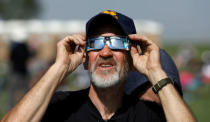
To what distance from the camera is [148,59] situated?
331 cm

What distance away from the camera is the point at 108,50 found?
124 inches

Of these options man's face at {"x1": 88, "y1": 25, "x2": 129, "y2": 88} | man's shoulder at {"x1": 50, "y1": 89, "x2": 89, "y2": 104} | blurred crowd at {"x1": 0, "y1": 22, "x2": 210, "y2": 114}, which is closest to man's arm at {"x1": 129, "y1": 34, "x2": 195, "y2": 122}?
man's face at {"x1": 88, "y1": 25, "x2": 129, "y2": 88}

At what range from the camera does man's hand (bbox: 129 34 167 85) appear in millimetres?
3208

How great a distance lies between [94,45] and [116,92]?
0.43 meters

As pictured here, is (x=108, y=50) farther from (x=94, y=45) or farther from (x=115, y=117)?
(x=115, y=117)


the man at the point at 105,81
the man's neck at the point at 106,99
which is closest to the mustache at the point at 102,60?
the man at the point at 105,81

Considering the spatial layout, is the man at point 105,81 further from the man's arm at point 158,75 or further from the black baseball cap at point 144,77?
the black baseball cap at point 144,77

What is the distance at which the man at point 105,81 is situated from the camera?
3.06 metres

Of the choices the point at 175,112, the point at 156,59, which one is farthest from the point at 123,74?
the point at 175,112

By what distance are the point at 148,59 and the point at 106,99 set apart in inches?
19.2

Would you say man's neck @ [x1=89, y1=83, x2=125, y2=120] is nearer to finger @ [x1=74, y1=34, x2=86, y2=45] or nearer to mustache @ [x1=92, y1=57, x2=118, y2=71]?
mustache @ [x1=92, y1=57, x2=118, y2=71]

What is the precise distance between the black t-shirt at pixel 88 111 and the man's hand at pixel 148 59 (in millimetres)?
244

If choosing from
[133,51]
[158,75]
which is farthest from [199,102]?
[158,75]

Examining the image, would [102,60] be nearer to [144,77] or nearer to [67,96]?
[67,96]
